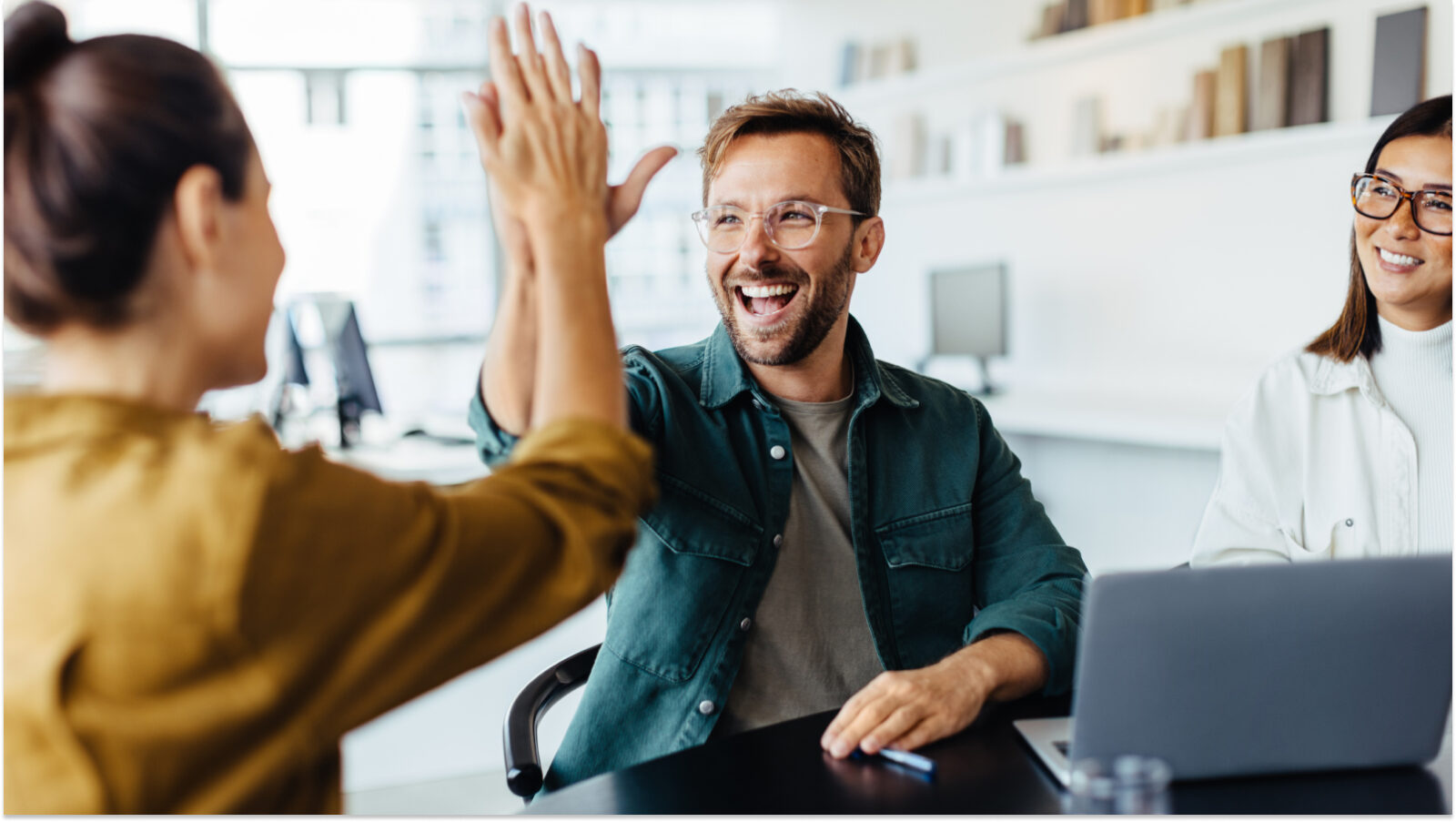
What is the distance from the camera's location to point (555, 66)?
36.4 inches

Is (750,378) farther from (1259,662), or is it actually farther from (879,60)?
(879,60)

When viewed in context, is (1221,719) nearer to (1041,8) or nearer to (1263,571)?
(1263,571)

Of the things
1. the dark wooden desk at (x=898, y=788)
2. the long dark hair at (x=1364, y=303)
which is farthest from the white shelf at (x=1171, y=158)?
the dark wooden desk at (x=898, y=788)

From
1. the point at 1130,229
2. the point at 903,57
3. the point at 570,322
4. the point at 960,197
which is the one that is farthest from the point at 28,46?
the point at 903,57

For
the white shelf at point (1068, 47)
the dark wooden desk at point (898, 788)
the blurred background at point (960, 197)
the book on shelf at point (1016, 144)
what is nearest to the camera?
the dark wooden desk at point (898, 788)

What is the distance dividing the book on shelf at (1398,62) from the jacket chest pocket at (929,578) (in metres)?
2.45

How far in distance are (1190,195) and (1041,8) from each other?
1074 mm

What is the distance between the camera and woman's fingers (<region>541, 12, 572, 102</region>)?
920 millimetres

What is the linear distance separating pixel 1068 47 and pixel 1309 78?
3.15 ft

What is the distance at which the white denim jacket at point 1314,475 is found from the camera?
181cm

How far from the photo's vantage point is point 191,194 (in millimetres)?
822

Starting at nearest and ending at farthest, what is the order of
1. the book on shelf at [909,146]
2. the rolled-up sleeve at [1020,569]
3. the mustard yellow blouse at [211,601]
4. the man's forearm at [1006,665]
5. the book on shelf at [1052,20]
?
the mustard yellow blouse at [211,601]
the man's forearm at [1006,665]
the rolled-up sleeve at [1020,569]
the book on shelf at [1052,20]
the book on shelf at [909,146]

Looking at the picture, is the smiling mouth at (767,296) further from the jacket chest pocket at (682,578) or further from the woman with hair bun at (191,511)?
the woman with hair bun at (191,511)

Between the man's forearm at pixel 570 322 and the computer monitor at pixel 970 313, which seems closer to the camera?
the man's forearm at pixel 570 322
